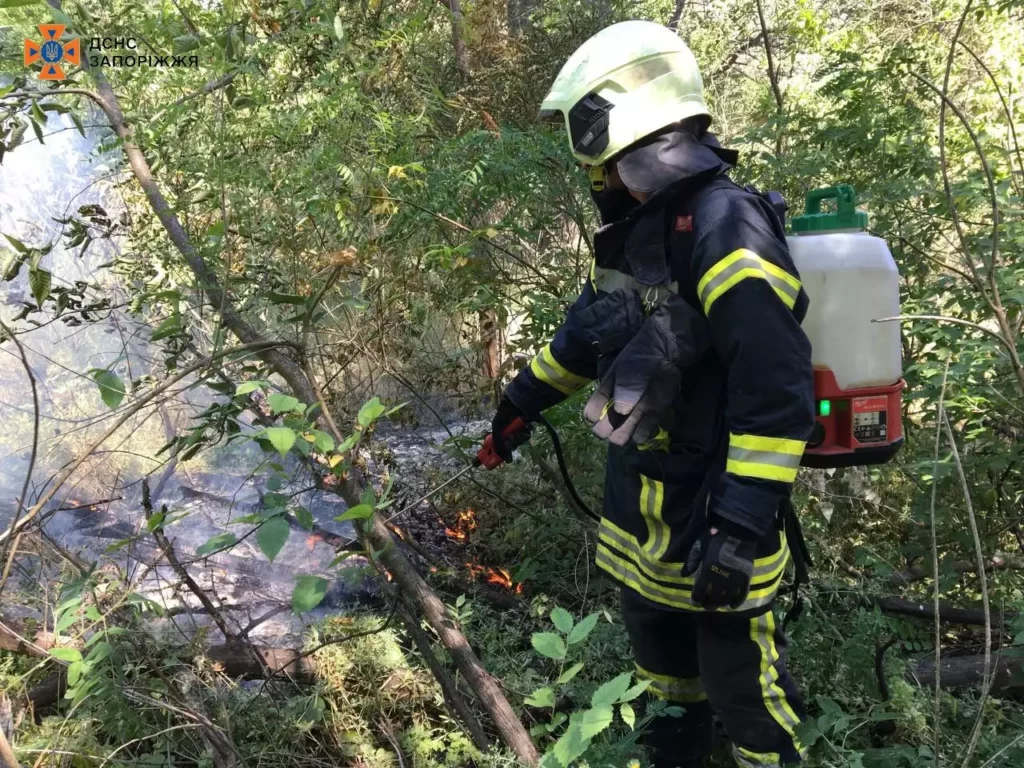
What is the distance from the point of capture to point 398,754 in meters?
2.20

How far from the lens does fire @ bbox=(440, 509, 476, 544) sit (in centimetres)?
370

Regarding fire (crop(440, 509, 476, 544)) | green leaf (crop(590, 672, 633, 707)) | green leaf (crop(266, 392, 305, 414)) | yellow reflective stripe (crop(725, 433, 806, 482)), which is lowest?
fire (crop(440, 509, 476, 544))

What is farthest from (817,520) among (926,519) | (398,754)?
(398,754)

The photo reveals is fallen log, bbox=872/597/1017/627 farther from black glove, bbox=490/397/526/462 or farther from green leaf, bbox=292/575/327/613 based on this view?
green leaf, bbox=292/575/327/613

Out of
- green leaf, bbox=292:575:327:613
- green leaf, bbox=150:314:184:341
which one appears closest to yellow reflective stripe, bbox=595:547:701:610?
green leaf, bbox=292:575:327:613

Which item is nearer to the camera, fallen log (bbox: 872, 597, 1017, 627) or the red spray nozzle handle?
the red spray nozzle handle

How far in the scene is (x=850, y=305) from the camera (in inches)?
68.2

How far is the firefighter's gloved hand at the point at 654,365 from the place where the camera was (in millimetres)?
1673

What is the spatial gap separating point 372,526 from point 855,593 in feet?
6.64

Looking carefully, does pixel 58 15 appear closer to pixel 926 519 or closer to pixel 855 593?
pixel 855 593

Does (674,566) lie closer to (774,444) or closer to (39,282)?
(774,444)

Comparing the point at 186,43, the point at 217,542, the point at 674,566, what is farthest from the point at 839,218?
the point at 186,43

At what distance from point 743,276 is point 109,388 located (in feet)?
4.94

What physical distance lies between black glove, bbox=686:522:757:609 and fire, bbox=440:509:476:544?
2.19 meters
